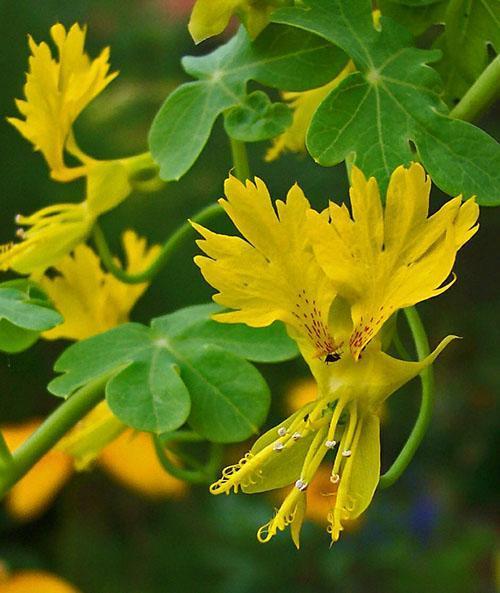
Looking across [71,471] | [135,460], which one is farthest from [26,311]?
[71,471]

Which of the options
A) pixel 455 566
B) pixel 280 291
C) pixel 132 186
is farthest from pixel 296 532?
pixel 455 566

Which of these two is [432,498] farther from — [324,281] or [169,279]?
[324,281]

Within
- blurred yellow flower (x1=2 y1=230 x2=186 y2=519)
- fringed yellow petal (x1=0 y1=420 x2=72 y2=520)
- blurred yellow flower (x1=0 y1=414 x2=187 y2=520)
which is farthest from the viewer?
fringed yellow petal (x1=0 y1=420 x2=72 y2=520)

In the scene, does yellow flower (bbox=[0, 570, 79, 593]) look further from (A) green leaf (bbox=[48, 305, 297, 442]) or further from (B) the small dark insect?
(B) the small dark insect

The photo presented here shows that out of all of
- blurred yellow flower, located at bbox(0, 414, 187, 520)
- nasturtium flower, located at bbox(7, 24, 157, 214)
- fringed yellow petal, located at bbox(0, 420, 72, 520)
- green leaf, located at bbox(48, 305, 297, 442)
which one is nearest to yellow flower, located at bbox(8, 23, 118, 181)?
nasturtium flower, located at bbox(7, 24, 157, 214)


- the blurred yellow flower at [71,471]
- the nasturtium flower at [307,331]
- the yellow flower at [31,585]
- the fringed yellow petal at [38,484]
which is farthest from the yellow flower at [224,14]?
the fringed yellow petal at [38,484]

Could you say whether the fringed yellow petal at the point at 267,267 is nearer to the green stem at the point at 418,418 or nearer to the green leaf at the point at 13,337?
Result: the green stem at the point at 418,418
